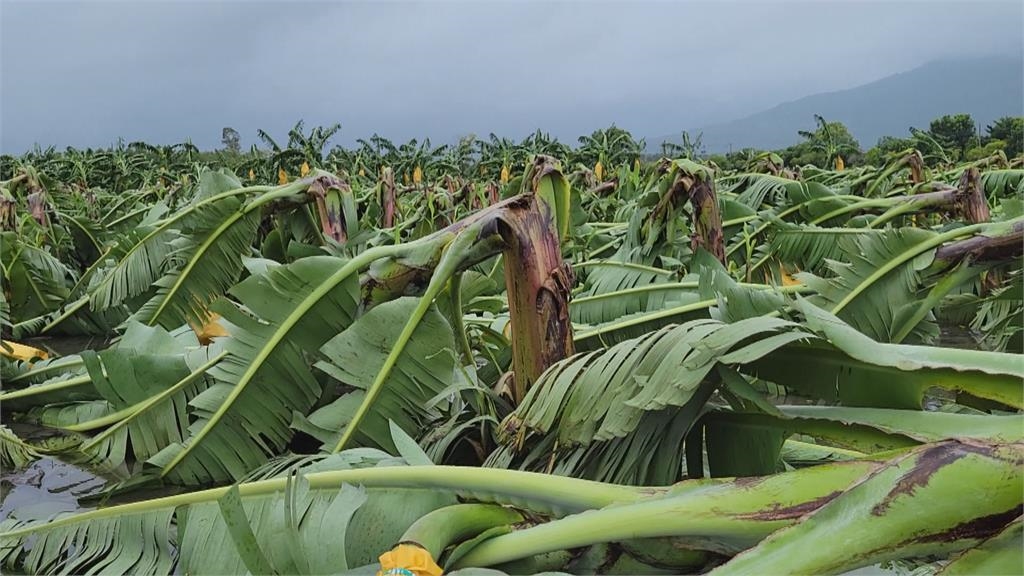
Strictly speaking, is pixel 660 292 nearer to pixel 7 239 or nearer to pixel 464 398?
pixel 464 398

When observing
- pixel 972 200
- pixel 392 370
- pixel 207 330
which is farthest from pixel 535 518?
pixel 972 200

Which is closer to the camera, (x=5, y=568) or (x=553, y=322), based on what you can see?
(x=5, y=568)

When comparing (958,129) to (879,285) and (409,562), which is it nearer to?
(879,285)

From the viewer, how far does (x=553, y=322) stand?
A: 1.50m

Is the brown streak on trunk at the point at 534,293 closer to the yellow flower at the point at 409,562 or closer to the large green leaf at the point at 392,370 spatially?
the large green leaf at the point at 392,370

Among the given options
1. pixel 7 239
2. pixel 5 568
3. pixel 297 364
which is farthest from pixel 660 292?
pixel 7 239

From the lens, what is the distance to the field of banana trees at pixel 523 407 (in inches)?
34.1

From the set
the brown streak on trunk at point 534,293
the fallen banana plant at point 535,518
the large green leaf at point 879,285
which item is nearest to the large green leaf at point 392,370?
the brown streak on trunk at point 534,293

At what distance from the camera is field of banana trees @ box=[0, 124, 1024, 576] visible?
867mm

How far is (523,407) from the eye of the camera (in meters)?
1.28

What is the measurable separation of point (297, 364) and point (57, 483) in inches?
27.4

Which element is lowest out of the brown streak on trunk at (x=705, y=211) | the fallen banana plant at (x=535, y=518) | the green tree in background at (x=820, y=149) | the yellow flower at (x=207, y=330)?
the fallen banana plant at (x=535, y=518)

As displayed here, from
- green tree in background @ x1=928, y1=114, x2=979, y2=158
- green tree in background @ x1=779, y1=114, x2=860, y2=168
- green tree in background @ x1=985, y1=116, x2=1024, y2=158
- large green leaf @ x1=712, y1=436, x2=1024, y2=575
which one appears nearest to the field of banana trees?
large green leaf @ x1=712, y1=436, x2=1024, y2=575

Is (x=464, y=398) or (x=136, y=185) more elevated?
(x=136, y=185)
